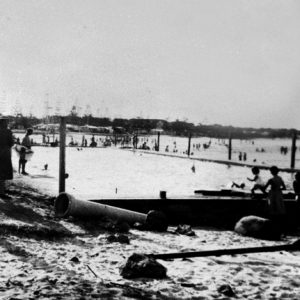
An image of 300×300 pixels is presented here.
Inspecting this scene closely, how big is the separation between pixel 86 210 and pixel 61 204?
0.64 m

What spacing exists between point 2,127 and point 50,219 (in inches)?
91.7

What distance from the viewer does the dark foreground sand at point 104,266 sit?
4617 millimetres

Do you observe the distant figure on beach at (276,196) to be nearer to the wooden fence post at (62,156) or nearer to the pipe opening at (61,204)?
the pipe opening at (61,204)

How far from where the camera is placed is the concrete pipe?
823 cm

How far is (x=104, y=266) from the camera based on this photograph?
5.52 meters

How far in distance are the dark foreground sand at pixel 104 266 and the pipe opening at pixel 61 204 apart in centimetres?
35

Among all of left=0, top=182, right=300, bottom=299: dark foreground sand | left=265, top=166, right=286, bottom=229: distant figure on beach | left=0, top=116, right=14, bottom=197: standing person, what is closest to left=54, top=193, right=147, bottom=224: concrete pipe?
left=0, top=182, right=300, bottom=299: dark foreground sand

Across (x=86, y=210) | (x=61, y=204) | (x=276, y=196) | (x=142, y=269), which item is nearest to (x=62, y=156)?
(x=61, y=204)

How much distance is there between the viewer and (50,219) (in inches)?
314

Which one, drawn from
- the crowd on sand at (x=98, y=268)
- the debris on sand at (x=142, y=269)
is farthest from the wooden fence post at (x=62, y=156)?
the debris on sand at (x=142, y=269)

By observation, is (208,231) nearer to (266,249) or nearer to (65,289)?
(266,249)

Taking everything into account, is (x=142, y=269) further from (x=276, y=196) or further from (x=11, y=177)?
(x=276, y=196)

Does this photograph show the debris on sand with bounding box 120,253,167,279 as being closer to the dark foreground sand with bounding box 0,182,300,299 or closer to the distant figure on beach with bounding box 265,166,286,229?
the dark foreground sand with bounding box 0,182,300,299

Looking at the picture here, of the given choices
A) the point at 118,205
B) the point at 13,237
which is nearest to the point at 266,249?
the point at 13,237
